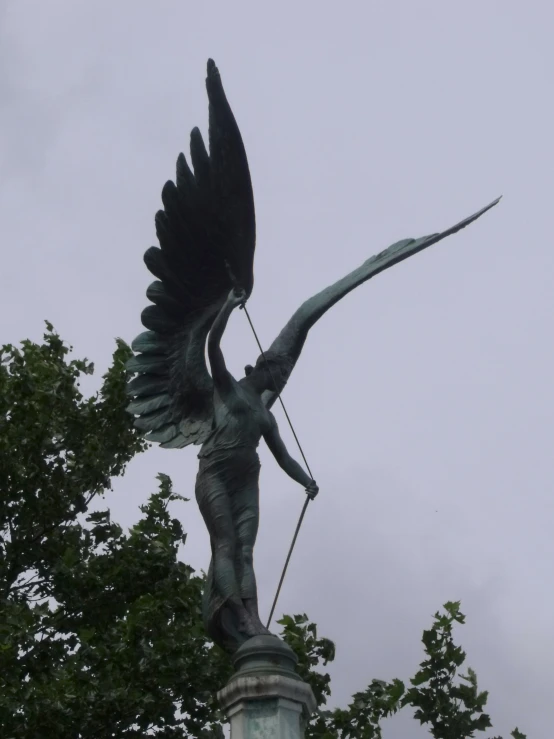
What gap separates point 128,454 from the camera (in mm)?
15977

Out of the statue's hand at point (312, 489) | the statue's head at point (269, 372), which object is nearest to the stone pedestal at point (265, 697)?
the statue's hand at point (312, 489)

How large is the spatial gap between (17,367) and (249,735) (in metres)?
9.84

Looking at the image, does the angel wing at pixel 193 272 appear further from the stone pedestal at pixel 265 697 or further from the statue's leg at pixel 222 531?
the stone pedestal at pixel 265 697

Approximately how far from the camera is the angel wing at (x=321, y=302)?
8.67 metres

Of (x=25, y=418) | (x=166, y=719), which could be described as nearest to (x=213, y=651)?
(x=166, y=719)

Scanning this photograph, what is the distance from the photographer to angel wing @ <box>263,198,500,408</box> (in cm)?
867

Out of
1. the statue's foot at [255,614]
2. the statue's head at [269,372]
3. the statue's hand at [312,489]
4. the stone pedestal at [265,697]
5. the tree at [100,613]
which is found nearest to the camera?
the stone pedestal at [265,697]

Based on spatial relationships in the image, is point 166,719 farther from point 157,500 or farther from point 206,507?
point 206,507

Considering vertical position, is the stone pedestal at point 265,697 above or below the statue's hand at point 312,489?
below

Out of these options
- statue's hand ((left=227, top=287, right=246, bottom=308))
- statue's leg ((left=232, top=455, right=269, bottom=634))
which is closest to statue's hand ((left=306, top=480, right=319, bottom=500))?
statue's leg ((left=232, top=455, right=269, bottom=634))

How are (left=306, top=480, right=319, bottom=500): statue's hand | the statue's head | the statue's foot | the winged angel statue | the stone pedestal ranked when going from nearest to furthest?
the stone pedestal < the statue's foot < the winged angel statue < (left=306, top=480, right=319, bottom=500): statue's hand < the statue's head

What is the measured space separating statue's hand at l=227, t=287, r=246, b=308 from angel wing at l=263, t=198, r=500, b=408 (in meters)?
0.68

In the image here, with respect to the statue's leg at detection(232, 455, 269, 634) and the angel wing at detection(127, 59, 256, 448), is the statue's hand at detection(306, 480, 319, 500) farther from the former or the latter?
the angel wing at detection(127, 59, 256, 448)

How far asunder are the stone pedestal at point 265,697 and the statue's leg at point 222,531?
13.9 inches
